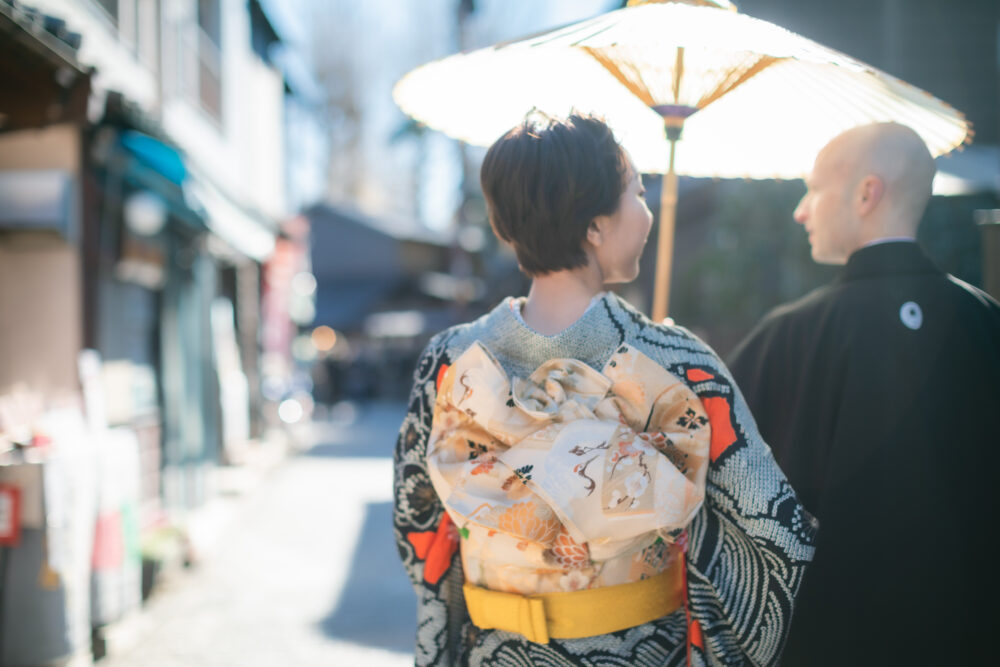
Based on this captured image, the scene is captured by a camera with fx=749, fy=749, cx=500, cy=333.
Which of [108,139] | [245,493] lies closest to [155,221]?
[108,139]

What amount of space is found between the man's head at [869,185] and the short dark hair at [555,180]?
1.00 m

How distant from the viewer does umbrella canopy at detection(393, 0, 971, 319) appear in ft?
6.77

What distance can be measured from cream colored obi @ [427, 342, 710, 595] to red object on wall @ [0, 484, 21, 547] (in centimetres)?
321

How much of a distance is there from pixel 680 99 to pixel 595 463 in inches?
47.8

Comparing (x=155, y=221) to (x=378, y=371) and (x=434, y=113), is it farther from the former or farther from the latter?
(x=378, y=371)

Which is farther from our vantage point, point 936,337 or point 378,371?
point 378,371

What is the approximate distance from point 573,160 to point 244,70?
476 inches

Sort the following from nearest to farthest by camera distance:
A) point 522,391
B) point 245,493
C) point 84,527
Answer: point 522,391, point 84,527, point 245,493

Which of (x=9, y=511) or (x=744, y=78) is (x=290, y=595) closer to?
(x=9, y=511)

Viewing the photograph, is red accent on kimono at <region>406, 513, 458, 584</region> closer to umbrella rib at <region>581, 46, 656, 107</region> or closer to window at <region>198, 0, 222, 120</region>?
umbrella rib at <region>581, 46, 656, 107</region>

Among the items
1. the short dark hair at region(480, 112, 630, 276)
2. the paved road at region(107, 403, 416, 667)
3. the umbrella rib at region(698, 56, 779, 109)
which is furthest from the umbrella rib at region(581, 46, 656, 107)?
the paved road at region(107, 403, 416, 667)

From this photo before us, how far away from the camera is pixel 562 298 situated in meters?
1.59

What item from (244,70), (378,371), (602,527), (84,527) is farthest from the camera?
(378,371)

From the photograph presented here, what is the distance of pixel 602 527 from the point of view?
1.41 m
